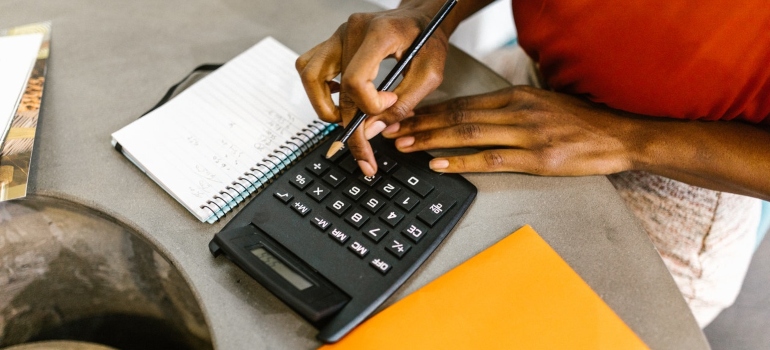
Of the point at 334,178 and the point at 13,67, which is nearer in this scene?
the point at 334,178

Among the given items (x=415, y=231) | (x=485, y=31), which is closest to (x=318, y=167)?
(x=415, y=231)

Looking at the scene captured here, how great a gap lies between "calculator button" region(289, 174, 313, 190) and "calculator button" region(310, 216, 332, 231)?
39 mm

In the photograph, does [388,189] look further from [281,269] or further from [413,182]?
[281,269]

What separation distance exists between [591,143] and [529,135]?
0.23ft

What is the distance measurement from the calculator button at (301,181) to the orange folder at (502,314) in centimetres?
15

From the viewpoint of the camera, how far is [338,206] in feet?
1.67

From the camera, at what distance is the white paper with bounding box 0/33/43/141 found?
0.60 meters

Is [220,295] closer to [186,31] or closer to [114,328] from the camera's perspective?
[114,328]

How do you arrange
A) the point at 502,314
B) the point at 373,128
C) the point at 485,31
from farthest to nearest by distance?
1. the point at 485,31
2. the point at 373,128
3. the point at 502,314

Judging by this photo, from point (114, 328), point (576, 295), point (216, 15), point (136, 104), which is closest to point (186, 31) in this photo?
point (216, 15)

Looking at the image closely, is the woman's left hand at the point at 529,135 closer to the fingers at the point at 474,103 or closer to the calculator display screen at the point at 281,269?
the fingers at the point at 474,103

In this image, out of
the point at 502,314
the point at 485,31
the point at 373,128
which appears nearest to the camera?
the point at 502,314

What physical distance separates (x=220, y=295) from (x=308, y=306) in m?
0.09

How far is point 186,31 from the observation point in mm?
733
